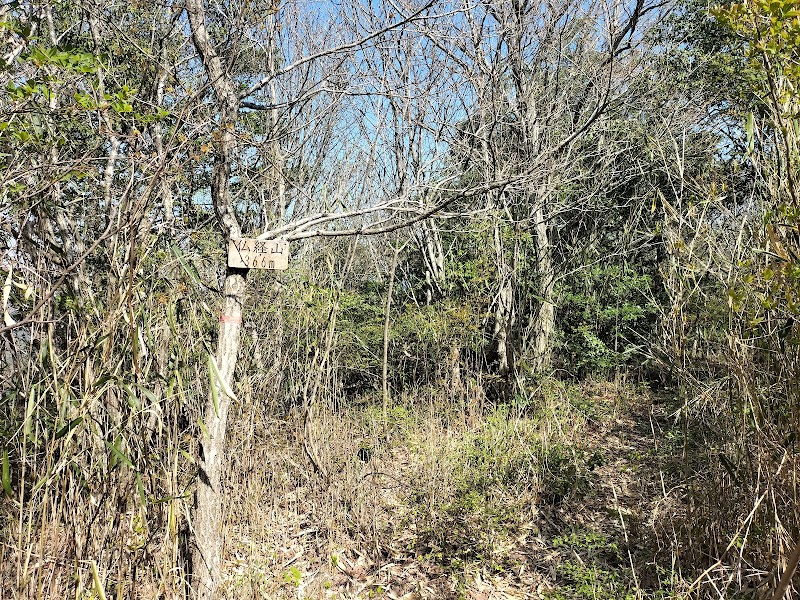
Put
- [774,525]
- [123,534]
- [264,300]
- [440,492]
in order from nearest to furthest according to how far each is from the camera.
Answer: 1. [123,534]
2. [774,525]
3. [440,492]
4. [264,300]

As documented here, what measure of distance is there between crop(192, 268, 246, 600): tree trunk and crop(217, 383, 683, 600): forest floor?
0.23 meters

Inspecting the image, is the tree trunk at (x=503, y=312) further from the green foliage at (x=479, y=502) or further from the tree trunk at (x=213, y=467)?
the tree trunk at (x=213, y=467)

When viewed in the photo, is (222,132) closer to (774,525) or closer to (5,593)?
(5,593)

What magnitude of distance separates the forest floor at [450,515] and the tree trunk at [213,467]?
8.9 inches

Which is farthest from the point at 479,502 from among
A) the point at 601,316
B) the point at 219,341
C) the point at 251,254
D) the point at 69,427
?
the point at 601,316

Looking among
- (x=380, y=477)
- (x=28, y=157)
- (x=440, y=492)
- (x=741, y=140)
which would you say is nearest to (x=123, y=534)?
A: (x=28, y=157)

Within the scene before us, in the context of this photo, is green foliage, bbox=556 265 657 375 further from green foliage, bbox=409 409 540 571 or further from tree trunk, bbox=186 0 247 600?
tree trunk, bbox=186 0 247 600

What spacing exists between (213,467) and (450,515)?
1590 millimetres

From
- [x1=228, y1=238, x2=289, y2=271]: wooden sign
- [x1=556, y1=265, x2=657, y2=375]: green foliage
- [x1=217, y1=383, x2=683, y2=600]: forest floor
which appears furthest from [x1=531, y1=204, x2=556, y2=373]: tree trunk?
[x1=228, y1=238, x2=289, y2=271]: wooden sign

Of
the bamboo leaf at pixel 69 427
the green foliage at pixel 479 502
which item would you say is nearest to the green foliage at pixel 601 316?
the green foliage at pixel 479 502

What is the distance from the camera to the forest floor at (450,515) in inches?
111

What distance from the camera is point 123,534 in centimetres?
181

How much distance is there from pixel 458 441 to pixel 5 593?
9.65ft

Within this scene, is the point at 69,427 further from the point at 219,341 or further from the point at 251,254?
the point at 251,254
